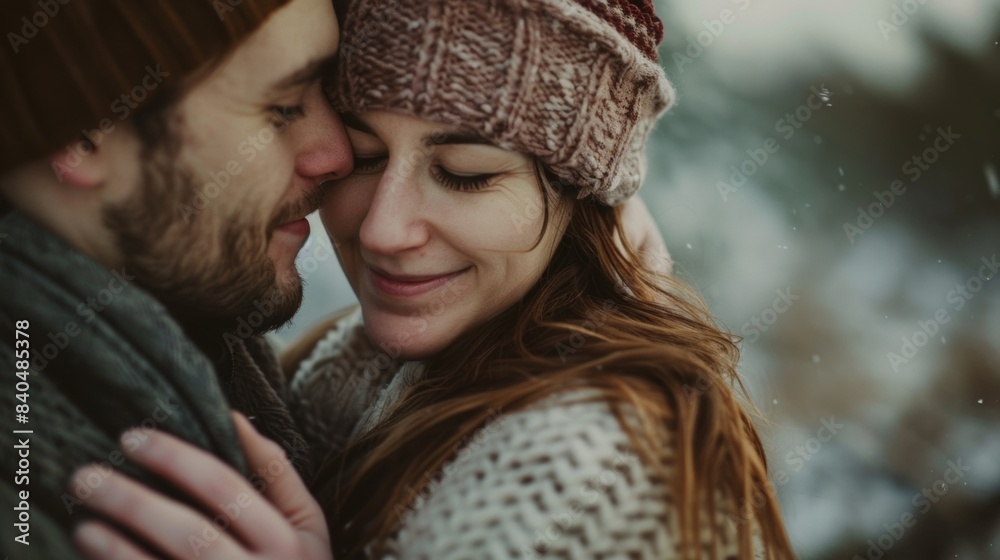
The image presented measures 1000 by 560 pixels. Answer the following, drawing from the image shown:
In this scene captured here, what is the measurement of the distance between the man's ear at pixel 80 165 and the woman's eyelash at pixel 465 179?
37 centimetres

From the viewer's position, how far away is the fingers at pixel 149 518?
71cm

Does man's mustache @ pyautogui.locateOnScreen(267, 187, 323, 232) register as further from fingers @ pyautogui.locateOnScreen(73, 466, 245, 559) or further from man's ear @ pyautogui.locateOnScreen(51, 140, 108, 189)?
fingers @ pyautogui.locateOnScreen(73, 466, 245, 559)

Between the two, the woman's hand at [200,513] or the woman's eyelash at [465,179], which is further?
the woman's eyelash at [465,179]

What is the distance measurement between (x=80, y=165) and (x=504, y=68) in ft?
1.48

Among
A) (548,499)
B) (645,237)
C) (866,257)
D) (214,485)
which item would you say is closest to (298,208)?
(214,485)

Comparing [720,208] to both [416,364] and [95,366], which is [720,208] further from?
[95,366]

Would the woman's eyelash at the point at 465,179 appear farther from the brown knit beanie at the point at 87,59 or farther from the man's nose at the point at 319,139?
the brown knit beanie at the point at 87,59

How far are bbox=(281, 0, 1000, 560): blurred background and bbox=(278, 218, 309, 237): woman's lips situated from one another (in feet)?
1.17

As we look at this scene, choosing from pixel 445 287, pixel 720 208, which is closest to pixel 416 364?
pixel 445 287

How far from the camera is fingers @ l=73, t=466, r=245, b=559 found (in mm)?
707

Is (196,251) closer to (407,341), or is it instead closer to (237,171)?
(237,171)

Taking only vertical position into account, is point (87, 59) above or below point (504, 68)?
below

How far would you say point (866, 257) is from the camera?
1439 mm

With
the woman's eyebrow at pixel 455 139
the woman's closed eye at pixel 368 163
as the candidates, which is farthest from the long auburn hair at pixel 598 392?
the woman's closed eye at pixel 368 163
